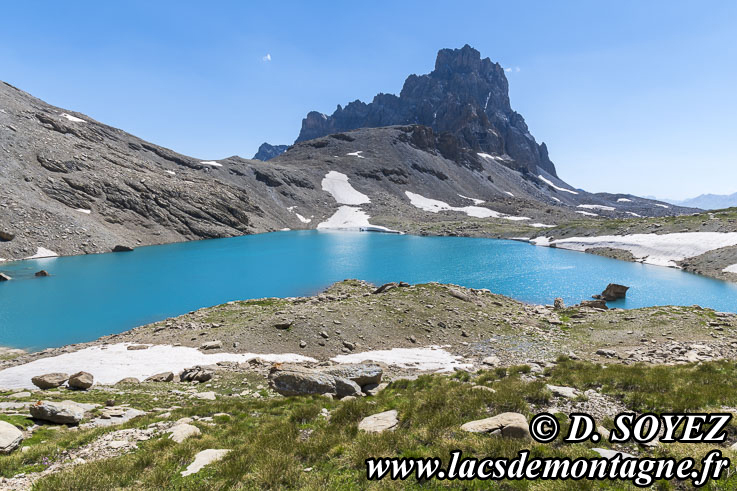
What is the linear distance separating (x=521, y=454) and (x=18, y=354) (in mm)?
34499

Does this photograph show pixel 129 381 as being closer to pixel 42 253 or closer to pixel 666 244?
pixel 42 253

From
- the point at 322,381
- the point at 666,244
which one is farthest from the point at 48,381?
the point at 666,244

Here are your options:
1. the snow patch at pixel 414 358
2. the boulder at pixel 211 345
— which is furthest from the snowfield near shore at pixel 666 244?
the boulder at pixel 211 345

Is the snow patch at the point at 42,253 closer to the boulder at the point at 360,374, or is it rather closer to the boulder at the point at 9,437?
the boulder at the point at 9,437

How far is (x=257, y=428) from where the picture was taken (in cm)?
1129

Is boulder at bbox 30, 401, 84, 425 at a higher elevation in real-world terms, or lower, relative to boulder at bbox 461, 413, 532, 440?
lower

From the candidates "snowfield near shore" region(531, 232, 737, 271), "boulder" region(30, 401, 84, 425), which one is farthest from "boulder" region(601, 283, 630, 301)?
"boulder" region(30, 401, 84, 425)

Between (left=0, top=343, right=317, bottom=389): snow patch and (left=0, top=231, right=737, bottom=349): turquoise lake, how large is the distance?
30.7 ft

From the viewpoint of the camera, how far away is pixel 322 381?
53.8 ft

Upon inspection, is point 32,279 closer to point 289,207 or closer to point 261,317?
point 261,317

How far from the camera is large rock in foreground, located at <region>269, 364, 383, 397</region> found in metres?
16.3

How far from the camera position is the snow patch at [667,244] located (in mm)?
65562

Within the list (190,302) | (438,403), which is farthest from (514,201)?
(438,403)
